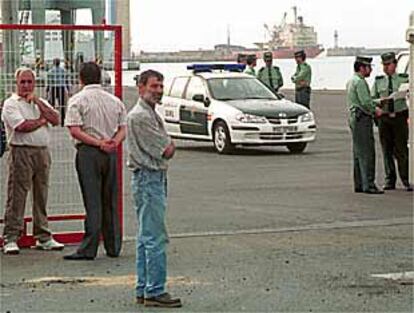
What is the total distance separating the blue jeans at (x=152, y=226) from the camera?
28.5 feet

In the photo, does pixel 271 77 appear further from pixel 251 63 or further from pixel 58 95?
pixel 58 95

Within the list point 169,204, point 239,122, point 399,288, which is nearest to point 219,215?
point 169,204

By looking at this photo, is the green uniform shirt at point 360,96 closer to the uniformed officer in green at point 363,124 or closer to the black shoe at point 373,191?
the uniformed officer in green at point 363,124

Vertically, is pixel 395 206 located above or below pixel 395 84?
below

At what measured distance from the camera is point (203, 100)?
23.9m

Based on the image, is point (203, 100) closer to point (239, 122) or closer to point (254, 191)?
point (239, 122)

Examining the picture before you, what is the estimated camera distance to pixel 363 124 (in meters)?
16.2

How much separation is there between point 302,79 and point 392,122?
478 inches

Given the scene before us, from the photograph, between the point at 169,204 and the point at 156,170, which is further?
the point at 169,204

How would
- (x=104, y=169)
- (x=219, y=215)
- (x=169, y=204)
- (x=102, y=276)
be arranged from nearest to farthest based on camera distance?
(x=102, y=276) < (x=104, y=169) < (x=219, y=215) < (x=169, y=204)

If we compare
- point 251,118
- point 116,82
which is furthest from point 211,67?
point 116,82

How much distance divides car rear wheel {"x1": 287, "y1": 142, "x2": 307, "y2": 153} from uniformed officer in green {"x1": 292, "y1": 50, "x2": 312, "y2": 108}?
532cm

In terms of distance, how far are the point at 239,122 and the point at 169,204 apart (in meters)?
7.73

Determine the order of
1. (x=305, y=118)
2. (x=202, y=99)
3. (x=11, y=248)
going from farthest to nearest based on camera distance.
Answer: (x=202, y=99) → (x=305, y=118) → (x=11, y=248)
